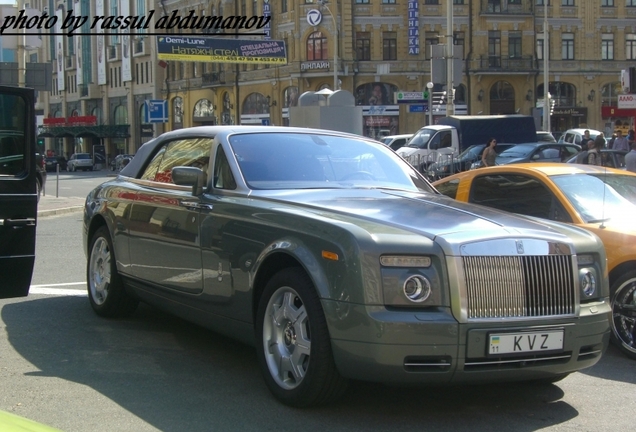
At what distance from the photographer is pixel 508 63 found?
5869 centimetres

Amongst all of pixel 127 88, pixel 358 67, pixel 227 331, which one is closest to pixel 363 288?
pixel 227 331

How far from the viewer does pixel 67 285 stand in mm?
9867

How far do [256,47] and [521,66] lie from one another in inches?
793

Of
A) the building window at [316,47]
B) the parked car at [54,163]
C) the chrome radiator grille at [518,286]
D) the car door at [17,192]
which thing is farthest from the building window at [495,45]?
the chrome radiator grille at [518,286]

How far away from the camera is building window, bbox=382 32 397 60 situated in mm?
58094

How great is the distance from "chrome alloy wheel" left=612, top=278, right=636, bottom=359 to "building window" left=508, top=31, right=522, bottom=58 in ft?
178

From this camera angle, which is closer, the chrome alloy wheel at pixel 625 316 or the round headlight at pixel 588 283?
the round headlight at pixel 588 283

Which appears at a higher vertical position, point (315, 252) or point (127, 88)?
point (127, 88)

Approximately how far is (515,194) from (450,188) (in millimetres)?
1001

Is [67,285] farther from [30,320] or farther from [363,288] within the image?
[363,288]

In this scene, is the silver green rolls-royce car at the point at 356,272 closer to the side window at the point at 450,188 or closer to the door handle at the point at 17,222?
the door handle at the point at 17,222

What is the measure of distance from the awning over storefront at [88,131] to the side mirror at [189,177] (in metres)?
71.2

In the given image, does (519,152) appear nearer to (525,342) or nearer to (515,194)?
(515,194)

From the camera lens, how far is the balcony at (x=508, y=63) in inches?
2297
